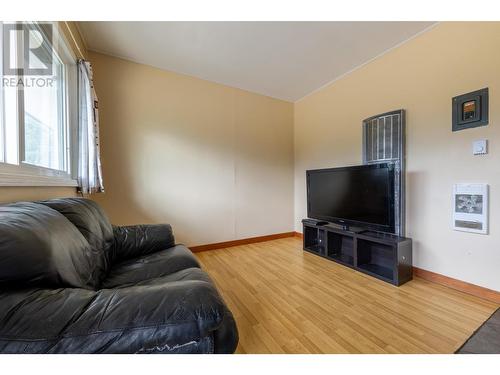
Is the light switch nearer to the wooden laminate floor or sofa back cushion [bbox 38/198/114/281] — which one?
the wooden laminate floor

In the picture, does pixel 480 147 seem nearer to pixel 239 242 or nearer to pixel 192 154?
pixel 239 242

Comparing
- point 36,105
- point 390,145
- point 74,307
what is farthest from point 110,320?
point 390,145

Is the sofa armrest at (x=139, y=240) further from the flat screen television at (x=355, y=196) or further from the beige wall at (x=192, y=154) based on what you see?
the flat screen television at (x=355, y=196)

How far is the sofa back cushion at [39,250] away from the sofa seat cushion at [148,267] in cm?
24

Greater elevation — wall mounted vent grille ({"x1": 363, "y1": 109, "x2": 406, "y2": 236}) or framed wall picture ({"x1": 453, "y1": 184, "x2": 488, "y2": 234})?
wall mounted vent grille ({"x1": 363, "y1": 109, "x2": 406, "y2": 236})

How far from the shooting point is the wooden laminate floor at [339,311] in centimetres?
129

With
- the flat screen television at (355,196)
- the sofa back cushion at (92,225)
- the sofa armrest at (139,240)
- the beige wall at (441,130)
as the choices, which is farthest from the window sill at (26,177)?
the beige wall at (441,130)

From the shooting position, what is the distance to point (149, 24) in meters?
2.03

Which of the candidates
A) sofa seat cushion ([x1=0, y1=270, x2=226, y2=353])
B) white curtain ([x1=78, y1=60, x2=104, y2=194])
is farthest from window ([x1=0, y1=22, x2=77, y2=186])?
sofa seat cushion ([x1=0, y1=270, x2=226, y2=353])

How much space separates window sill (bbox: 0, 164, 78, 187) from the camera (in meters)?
1.11

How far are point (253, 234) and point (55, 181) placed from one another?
256cm

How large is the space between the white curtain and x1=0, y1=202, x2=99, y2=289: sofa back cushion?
1.27 metres

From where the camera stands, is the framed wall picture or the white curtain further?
the white curtain
